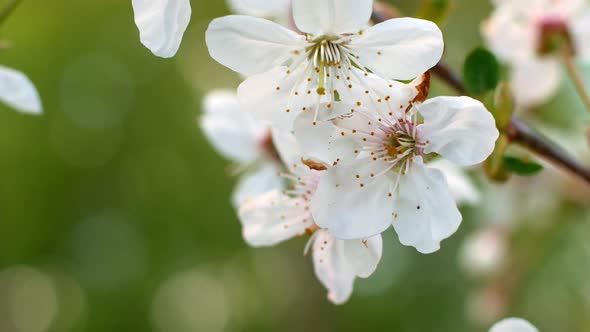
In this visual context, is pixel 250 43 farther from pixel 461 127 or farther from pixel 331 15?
pixel 461 127

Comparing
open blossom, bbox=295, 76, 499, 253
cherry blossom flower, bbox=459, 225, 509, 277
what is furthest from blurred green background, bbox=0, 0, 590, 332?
open blossom, bbox=295, 76, 499, 253

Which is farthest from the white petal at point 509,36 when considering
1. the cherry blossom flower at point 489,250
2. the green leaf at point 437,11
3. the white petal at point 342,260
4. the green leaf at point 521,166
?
the cherry blossom flower at point 489,250

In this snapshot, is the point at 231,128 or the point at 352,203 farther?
the point at 231,128

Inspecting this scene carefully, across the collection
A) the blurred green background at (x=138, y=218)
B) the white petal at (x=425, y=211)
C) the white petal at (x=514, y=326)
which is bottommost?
the blurred green background at (x=138, y=218)

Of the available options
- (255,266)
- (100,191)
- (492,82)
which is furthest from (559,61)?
(100,191)

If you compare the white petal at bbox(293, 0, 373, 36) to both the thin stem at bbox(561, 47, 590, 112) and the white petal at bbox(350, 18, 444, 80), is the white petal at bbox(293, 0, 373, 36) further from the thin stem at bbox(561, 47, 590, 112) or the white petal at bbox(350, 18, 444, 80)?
the thin stem at bbox(561, 47, 590, 112)

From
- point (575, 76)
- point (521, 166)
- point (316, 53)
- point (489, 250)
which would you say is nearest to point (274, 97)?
point (316, 53)

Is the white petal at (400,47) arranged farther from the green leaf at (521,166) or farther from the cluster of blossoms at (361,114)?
the green leaf at (521,166)
